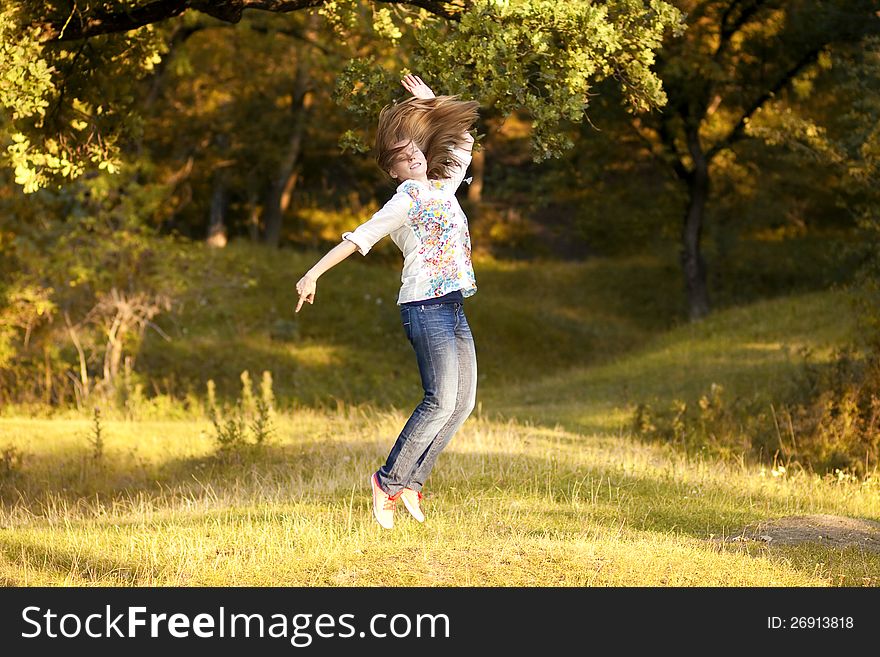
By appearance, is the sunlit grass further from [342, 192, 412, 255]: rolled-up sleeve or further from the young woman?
[342, 192, 412, 255]: rolled-up sleeve

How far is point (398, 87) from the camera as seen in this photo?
29.0ft

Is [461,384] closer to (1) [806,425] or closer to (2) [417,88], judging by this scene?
(2) [417,88]

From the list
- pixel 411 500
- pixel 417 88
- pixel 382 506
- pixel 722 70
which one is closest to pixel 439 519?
pixel 411 500

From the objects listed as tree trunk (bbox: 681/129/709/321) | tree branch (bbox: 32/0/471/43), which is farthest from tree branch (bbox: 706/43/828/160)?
tree branch (bbox: 32/0/471/43)

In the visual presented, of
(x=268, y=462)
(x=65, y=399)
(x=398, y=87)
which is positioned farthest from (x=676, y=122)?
(x=398, y=87)

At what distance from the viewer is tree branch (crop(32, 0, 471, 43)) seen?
9.93 meters

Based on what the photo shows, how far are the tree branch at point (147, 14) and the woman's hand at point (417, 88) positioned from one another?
2.38 metres

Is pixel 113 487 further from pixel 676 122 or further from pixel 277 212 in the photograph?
pixel 277 212

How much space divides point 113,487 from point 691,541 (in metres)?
7.24

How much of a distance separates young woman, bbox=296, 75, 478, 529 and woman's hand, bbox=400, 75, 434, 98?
7.6 inches

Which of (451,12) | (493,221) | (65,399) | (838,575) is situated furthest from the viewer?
(493,221)

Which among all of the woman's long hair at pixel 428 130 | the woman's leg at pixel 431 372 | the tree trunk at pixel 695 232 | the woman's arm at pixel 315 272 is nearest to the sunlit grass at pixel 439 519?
the woman's leg at pixel 431 372

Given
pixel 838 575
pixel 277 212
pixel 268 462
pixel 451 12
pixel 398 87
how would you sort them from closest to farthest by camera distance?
pixel 838 575 → pixel 398 87 → pixel 451 12 → pixel 268 462 → pixel 277 212

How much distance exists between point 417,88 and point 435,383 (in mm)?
2076
